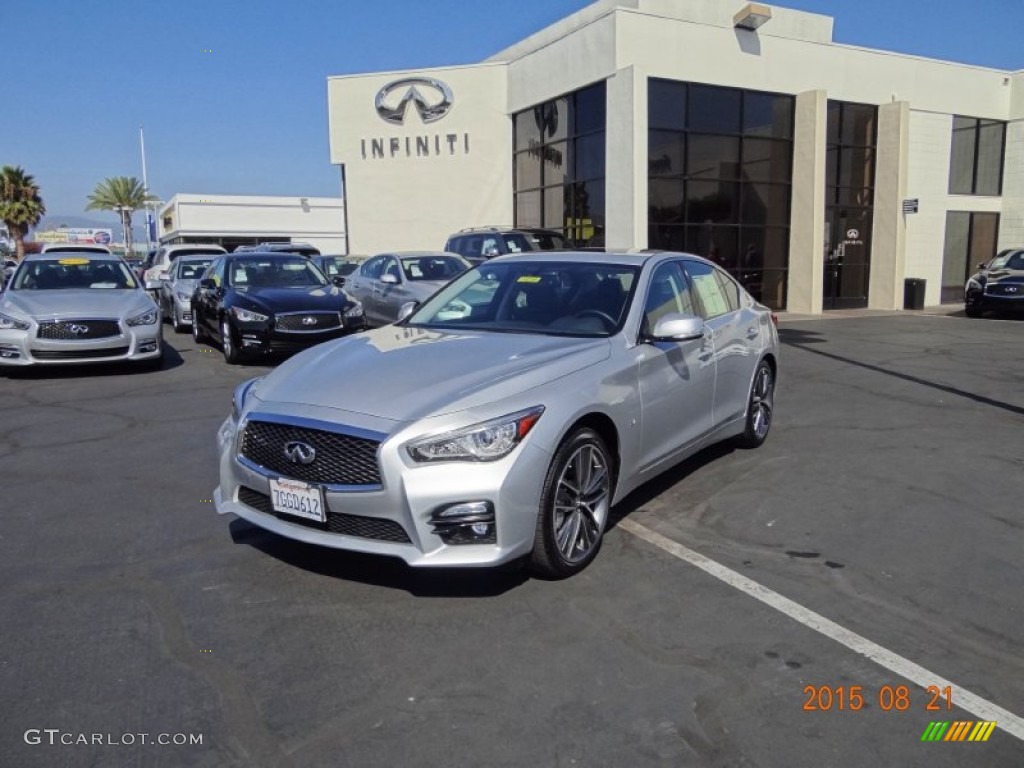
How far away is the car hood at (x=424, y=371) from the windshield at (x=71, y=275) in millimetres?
7997

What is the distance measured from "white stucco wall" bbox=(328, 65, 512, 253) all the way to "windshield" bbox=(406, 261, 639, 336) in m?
19.8

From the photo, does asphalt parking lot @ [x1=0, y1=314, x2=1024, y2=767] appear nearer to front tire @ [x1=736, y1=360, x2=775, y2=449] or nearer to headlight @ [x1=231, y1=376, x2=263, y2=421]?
front tire @ [x1=736, y1=360, x2=775, y2=449]

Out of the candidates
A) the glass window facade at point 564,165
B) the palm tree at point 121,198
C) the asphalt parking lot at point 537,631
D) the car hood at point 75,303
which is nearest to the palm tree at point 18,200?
the palm tree at point 121,198

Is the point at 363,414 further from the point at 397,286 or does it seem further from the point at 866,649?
the point at 397,286

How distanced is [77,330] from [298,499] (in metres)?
7.64

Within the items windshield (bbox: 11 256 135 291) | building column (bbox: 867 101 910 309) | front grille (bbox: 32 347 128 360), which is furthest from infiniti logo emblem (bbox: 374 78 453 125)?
front grille (bbox: 32 347 128 360)

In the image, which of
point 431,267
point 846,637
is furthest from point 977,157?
point 846,637

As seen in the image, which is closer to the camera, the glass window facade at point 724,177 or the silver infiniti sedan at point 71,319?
the silver infiniti sedan at point 71,319

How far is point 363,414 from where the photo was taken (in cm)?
375

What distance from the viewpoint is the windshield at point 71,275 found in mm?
11062

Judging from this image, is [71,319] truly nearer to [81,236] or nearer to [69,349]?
[69,349]

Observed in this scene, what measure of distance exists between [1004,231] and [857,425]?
2328cm

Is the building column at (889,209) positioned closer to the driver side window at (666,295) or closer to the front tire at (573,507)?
the driver side window at (666,295)

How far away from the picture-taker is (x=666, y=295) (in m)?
5.43
